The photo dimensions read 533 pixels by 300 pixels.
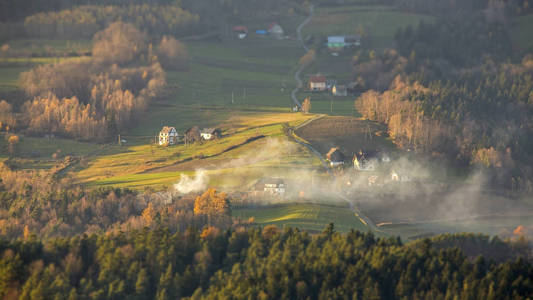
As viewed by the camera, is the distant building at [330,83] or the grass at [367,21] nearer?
the distant building at [330,83]

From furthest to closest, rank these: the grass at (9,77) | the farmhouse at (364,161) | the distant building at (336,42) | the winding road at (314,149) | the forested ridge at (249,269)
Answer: the distant building at (336,42) → the grass at (9,77) → the farmhouse at (364,161) → the winding road at (314,149) → the forested ridge at (249,269)

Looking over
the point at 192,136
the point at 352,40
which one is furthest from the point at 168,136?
the point at 352,40

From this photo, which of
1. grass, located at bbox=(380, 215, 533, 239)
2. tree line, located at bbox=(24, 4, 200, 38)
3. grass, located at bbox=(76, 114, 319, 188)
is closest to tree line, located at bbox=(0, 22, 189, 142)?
tree line, located at bbox=(24, 4, 200, 38)

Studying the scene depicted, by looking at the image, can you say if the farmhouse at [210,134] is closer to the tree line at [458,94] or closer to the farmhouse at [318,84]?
the tree line at [458,94]

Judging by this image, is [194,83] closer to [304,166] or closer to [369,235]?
[304,166]

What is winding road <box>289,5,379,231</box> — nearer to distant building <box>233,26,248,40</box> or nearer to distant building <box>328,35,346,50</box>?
distant building <box>328,35,346,50</box>

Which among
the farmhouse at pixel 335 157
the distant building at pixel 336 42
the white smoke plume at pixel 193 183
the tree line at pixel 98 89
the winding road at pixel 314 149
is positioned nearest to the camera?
the winding road at pixel 314 149

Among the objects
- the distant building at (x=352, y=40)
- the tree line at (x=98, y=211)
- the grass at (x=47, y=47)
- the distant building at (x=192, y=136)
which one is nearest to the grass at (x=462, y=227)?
the tree line at (x=98, y=211)
